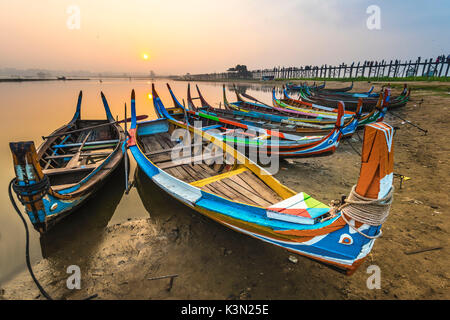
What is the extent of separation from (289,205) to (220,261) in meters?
1.72

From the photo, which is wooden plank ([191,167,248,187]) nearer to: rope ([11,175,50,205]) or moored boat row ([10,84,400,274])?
moored boat row ([10,84,400,274])

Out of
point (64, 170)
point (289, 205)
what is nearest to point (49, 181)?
→ point (64, 170)

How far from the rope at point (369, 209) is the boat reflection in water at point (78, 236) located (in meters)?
4.49

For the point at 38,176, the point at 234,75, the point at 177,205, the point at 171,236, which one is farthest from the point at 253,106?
the point at 234,75

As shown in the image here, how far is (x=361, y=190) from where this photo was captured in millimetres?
2102

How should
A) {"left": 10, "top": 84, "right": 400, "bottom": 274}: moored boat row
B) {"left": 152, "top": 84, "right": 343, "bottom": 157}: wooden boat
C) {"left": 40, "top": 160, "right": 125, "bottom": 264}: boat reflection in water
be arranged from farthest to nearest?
1. {"left": 152, "top": 84, "right": 343, "bottom": 157}: wooden boat
2. {"left": 40, "top": 160, "right": 125, "bottom": 264}: boat reflection in water
3. {"left": 10, "top": 84, "right": 400, "bottom": 274}: moored boat row

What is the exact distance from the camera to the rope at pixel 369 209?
6.63ft

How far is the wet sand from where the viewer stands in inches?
121

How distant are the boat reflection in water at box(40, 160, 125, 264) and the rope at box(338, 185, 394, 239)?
177 inches

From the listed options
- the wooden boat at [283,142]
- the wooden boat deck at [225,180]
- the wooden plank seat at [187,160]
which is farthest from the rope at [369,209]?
the wooden boat at [283,142]

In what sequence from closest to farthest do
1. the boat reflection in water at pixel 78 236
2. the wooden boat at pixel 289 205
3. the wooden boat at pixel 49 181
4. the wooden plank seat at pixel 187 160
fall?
the wooden boat at pixel 289 205
the wooden boat at pixel 49 181
the boat reflection in water at pixel 78 236
the wooden plank seat at pixel 187 160

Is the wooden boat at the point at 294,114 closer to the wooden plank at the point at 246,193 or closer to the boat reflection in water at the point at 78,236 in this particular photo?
the wooden plank at the point at 246,193

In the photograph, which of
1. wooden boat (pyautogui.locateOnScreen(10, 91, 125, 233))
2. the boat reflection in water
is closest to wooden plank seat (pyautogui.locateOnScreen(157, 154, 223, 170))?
wooden boat (pyautogui.locateOnScreen(10, 91, 125, 233))
